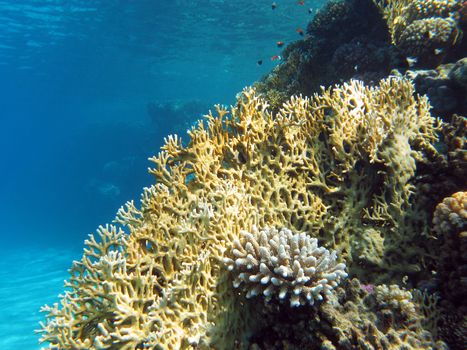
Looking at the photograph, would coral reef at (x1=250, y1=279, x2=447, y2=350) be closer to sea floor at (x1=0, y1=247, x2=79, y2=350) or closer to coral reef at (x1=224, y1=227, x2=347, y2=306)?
coral reef at (x1=224, y1=227, x2=347, y2=306)

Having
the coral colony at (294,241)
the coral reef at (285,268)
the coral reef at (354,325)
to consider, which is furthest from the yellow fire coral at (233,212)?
the coral reef at (354,325)

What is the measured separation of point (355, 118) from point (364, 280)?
2219mm

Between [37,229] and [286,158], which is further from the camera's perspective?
[37,229]

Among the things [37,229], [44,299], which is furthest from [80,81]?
[44,299]

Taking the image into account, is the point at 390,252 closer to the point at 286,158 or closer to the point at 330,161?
the point at 330,161

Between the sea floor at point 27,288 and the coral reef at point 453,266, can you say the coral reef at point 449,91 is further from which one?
the sea floor at point 27,288

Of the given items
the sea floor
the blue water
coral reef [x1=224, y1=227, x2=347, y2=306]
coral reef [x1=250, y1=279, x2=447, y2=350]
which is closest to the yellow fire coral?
coral reef [x1=224, y1=227, x2=347, y2=306]

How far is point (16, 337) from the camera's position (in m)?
14.8

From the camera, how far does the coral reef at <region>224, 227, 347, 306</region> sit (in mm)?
2705

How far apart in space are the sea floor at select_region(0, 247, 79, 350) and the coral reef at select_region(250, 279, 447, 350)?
8.89 m

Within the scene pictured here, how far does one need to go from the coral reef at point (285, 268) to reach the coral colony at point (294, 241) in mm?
14

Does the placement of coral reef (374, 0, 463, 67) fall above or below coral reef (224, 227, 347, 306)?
above

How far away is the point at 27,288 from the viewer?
21.8m

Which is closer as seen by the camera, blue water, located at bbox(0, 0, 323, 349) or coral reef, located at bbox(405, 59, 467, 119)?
coral reef, located at bbox(405, 59, 467, 119)
